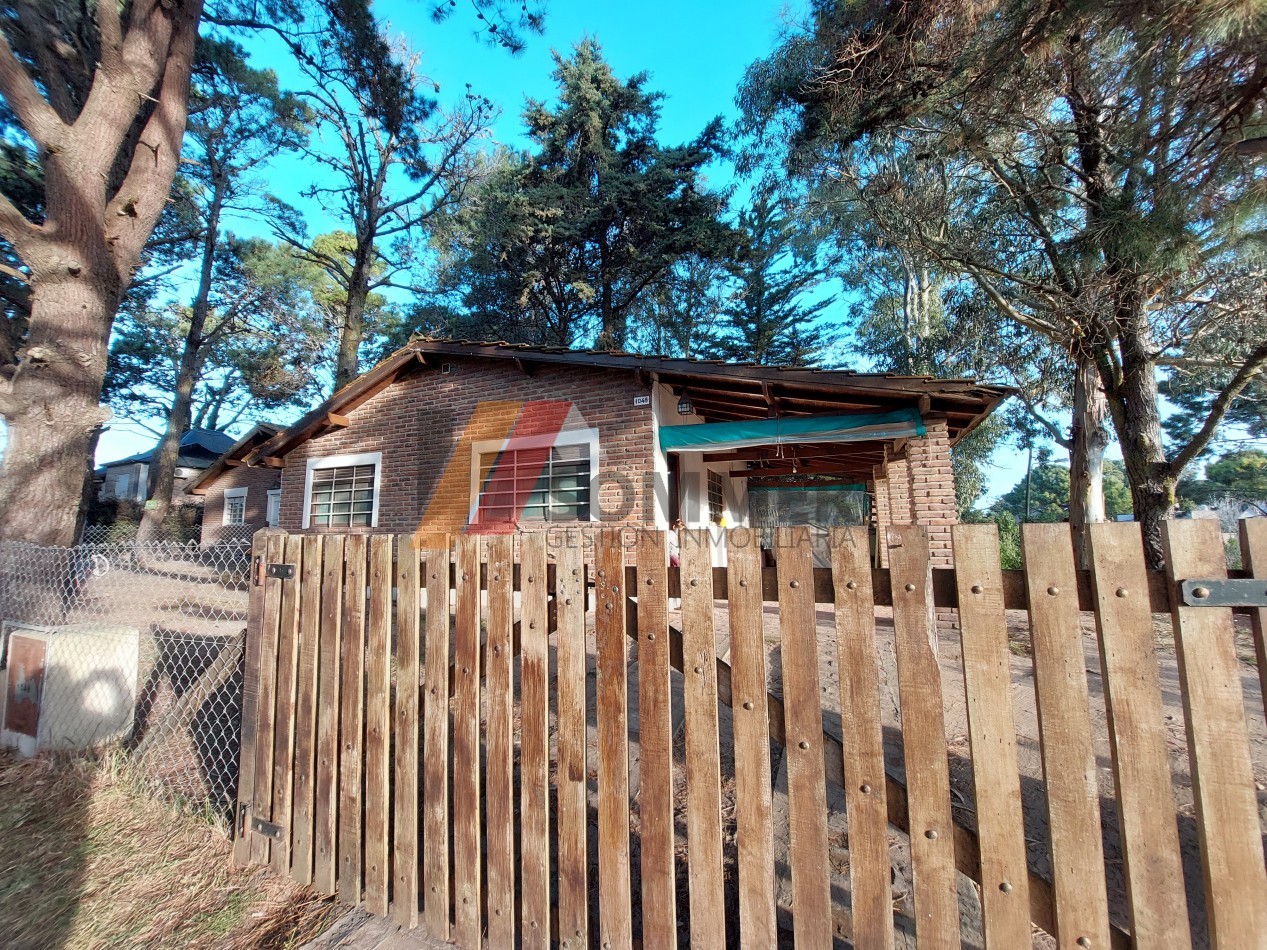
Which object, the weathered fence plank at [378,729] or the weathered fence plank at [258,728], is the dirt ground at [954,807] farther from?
the weathered fence plank at [258,728]

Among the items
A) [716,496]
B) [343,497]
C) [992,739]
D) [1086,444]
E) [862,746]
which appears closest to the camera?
[992,739]

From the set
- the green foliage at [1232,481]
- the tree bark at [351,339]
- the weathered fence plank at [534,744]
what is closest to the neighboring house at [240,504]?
the tree bark at [351,339]

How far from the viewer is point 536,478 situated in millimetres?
7898

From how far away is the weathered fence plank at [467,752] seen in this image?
1.79m

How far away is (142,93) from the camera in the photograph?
15.0 feet

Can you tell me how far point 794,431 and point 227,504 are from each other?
2221 centimetres

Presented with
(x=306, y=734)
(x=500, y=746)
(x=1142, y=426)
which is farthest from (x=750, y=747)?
(x=1142, y=426)

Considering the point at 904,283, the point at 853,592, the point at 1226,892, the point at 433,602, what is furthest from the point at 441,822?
the point at 904,283

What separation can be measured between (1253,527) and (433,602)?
2268 mm

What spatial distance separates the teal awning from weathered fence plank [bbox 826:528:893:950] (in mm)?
5171

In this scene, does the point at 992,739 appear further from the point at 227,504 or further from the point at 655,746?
the point at 227,504

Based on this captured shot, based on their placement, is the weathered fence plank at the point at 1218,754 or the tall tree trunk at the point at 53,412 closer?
the weathered fence plank at the point at 1218,754

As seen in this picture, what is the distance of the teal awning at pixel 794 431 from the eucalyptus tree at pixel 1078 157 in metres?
2.65

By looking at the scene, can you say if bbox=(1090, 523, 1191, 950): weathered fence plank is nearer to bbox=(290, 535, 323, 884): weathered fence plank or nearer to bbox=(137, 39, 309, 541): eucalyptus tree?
bbox=(290, 535, 323, 884): weathered fence plank
